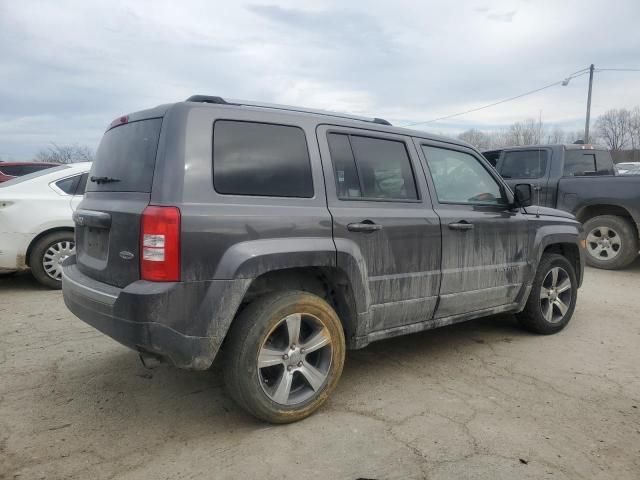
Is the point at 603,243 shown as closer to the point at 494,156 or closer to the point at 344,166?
the point at 494,156

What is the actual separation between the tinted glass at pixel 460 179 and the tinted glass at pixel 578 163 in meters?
4.79

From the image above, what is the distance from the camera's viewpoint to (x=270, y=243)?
279 centimetres

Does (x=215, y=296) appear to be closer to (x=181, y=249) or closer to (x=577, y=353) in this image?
(x=181, y=249)

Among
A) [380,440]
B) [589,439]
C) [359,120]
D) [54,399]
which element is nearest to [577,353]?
[589,439]

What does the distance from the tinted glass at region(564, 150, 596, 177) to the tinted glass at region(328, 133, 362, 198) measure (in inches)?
247

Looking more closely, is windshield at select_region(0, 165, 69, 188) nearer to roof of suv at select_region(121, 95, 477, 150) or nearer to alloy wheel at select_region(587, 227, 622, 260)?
roof of suv at select_region(121, 95, 477, 150)

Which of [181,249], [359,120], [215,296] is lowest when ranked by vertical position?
[215,296]

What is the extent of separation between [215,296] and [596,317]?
180 inches

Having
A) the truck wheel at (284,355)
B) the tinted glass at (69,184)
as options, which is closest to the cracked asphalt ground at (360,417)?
the truck wheel at (284,355)

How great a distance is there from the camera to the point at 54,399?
10.7 ft

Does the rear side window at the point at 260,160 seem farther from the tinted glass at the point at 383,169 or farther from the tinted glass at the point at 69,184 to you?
the tinted glass at the point at 69,184

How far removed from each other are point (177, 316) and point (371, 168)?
1663mm

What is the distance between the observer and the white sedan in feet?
19.2

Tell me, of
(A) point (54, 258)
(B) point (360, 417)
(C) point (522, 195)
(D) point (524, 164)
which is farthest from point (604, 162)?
(A) point (54, 258)
